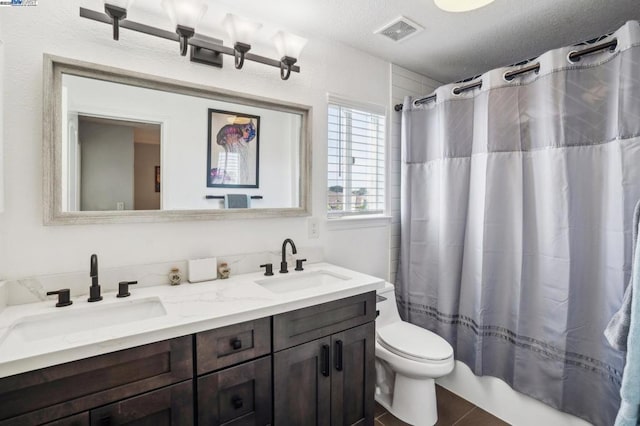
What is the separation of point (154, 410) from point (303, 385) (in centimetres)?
59

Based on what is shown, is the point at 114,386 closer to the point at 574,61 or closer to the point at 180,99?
→ the point at 180,99

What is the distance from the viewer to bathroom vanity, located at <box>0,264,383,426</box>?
919 mm

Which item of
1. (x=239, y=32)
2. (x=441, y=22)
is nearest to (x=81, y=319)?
(x=239, y=32)

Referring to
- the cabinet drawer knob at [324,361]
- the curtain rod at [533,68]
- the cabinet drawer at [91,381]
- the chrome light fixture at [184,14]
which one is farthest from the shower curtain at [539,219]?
the cabinet drawer at [91,381]

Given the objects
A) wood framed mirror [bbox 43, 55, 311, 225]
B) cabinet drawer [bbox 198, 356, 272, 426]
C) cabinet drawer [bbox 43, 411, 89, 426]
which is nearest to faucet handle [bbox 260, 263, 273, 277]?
wood framed mirror [bbox 43, 55, 311, 225]

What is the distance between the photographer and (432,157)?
89.0 inches

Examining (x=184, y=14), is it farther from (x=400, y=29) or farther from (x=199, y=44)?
(x=400, y=29)

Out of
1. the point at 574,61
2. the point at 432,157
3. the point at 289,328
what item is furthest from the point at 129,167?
the point at 574,61

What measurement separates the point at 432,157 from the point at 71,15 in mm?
2114

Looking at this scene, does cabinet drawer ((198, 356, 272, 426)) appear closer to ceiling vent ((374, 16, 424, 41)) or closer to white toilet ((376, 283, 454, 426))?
white toilet ((376, 283, 454, 426))

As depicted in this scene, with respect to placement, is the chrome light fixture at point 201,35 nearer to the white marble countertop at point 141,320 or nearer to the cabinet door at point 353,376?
the white marble countertop at point 141,320

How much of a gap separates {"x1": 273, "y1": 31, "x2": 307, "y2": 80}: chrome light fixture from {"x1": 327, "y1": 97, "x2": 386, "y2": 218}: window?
17.2 inches

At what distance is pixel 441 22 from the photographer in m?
1.83

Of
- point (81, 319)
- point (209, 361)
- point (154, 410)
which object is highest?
point (81, 319)
